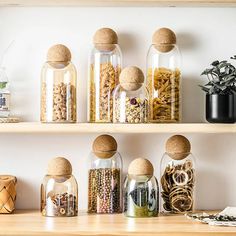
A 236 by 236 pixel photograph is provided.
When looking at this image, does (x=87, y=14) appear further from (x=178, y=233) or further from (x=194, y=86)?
(x=178, y=233)

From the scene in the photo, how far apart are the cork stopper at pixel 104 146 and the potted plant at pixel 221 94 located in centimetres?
30

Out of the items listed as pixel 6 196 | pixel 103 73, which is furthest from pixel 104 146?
pixel 6 196

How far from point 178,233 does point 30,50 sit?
0.78 meters

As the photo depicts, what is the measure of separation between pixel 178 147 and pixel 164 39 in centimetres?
34

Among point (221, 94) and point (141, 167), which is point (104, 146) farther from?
point (221, 94)

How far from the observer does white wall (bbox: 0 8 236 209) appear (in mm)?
2166

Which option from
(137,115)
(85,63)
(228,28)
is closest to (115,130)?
(137,115)

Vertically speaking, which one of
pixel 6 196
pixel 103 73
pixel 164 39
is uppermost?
pixel 164 39

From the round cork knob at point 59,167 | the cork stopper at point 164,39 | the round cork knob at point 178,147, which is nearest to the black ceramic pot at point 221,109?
the round cork knob at point 178,147

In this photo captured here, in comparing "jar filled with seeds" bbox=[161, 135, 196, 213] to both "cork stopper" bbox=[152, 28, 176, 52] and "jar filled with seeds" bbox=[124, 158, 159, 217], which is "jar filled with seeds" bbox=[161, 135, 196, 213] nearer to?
"jar filled with seeds" bbox=[124, 158, 159, 217]

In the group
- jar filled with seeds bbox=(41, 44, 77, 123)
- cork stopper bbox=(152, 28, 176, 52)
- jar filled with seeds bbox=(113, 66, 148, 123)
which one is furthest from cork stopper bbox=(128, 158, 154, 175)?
cork stopper bbox=(152, 28, 176, 52)

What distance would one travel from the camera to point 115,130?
197 centimetres

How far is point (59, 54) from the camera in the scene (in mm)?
2029

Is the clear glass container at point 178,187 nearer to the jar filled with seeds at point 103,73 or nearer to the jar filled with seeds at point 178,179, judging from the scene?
the jar filled with seeds at point 178,179
